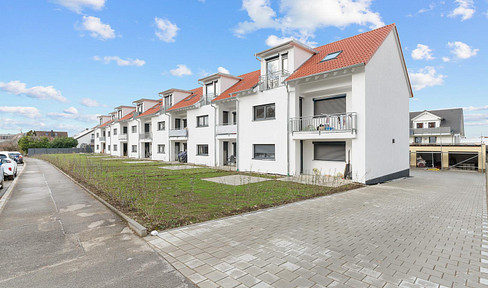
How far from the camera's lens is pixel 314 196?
358 inches

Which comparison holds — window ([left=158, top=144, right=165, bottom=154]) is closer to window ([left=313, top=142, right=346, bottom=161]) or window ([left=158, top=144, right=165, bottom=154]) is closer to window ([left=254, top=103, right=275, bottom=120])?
window ([left=254, top=103, right=275, bottom=120])

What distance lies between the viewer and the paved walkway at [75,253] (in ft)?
11.2

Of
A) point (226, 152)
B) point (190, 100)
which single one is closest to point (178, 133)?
point (190, 100)

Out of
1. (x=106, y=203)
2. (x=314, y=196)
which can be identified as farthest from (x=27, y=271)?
(x=314, y=196)

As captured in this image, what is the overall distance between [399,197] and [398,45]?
11.3 metres

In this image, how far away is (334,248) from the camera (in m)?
4.44

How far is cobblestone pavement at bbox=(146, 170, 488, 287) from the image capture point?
3447mm

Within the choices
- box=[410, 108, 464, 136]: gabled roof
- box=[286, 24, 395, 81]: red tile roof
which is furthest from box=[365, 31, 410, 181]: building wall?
box=[410, 108, 464, 136]: gabled roof

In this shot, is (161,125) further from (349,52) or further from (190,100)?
(349,52)

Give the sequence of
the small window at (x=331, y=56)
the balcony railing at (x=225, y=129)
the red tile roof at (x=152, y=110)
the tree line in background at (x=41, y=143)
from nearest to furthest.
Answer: the small window at (x=331, y=56) → the balcony railing at (x=225, y=129) → the red tile roof at (x=152, y=110) → the tree line in background at (x=41, y=143)

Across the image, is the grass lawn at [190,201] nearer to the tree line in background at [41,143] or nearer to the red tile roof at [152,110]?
the red tile roof at [152,110]

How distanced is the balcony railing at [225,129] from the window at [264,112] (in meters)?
3.05

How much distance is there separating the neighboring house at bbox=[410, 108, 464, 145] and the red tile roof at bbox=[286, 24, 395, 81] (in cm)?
2733

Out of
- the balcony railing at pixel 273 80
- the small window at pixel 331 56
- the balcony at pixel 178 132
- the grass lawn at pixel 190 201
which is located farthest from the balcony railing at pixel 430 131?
the balcony at pixel 178 132
